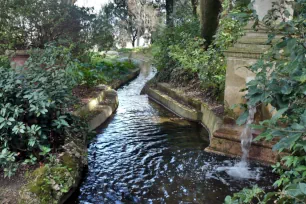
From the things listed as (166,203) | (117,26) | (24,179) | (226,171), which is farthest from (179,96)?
(117,26)

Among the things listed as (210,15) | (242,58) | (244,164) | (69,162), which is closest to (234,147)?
(244,164)

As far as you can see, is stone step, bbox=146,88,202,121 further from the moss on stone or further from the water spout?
the moss on stone

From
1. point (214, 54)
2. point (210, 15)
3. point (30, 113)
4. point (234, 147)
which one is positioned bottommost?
point (234, 147)

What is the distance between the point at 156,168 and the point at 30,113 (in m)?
2.26

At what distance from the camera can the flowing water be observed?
13.3 ft

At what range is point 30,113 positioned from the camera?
392cm

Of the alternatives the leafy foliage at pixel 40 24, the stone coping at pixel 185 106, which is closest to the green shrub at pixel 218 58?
the stone coping at pixel 185 106

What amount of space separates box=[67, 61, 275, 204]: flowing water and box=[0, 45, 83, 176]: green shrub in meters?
0.95

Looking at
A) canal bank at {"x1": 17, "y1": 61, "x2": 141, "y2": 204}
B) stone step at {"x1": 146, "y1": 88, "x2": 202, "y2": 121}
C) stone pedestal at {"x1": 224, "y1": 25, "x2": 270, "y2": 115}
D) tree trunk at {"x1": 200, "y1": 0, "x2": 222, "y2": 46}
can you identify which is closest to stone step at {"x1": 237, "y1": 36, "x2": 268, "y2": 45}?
stone pedestal at {"x1": 224, "y1": 25, "x2": 270, "y2": 115}

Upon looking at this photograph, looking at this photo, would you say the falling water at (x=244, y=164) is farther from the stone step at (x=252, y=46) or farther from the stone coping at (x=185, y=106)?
the stone step at (x=252, y=46)

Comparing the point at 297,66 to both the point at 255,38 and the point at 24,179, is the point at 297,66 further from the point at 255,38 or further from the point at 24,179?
the point at 255,38

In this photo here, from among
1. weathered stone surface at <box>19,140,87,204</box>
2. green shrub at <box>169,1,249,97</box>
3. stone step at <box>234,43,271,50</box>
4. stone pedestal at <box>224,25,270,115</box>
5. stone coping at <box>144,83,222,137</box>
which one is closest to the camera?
weathered stone surface at <box>19,140,87,204</box>

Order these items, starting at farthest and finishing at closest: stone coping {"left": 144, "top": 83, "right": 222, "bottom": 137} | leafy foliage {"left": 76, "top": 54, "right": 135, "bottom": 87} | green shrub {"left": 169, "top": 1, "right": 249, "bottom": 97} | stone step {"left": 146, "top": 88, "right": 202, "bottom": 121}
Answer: leafy foliage {"left": 76, "top": 54, "right": 135, "bottom": 87}, stone step {"left": 146, "top": 88, "right": 202, "bottom": 121}, green shrub {"left": 169, "top": 1, "right": 249, "bottom": 97}, stone coping {"left": 144, "top": 83, "right": 222, "bottom": 137}

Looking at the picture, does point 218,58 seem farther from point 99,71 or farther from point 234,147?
point 99,71
